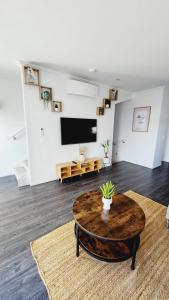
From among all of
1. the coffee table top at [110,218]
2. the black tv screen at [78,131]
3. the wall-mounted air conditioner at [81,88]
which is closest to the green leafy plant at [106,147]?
the black tv screen at [78,131]

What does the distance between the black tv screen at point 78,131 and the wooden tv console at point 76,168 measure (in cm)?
55

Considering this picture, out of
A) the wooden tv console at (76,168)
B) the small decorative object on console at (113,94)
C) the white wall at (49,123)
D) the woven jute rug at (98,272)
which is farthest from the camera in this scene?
the small decorative object on console at (113,94)

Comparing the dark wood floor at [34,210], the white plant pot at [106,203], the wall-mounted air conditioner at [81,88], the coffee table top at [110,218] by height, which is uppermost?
the wall-mounted air conditioner at [81,88]

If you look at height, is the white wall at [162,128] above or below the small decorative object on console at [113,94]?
below

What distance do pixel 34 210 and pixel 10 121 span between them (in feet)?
8.14

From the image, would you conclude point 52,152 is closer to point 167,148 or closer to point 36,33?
point 36,33

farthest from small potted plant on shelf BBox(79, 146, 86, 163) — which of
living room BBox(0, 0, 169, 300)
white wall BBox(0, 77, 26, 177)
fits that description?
white wall BBox(0, 77, 26, 177)

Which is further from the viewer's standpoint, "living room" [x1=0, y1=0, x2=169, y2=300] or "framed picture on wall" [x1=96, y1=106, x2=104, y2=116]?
"framed picture on wall" [x1=96, y1=106, x2=104, y2=116]

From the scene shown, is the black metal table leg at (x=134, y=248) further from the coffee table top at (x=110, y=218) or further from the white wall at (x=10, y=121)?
the white wall at (x=10, y=121)

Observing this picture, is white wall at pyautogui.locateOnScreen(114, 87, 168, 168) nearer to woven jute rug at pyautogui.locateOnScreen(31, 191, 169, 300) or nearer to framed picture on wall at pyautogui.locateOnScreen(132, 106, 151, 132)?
framed picture on wall at pyautogui.locateOnScreen(132, 106, 151, 132)

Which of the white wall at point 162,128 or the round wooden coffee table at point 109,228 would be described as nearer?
the round wooden coffee table at point 109,228

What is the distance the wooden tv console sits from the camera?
3.28 metres

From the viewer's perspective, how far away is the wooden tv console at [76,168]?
129 inches

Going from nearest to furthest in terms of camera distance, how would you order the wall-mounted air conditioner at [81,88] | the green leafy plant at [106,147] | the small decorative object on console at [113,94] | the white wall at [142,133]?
the wall-mounted air conditioner at [81,88] < the small decorative object on console at [113,94] < the white wall at [142,133] < the green leafy plant at [106,147]
